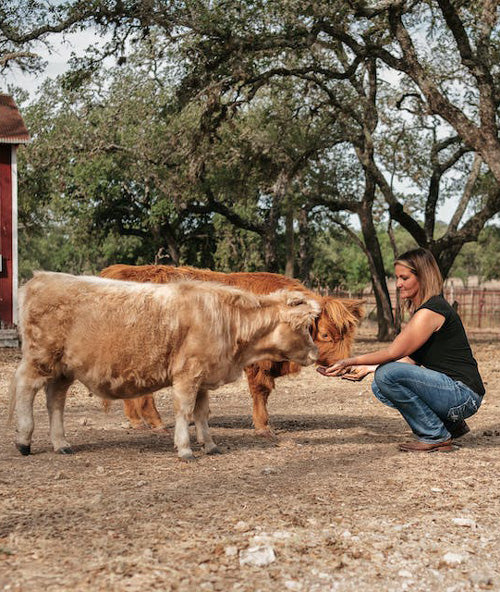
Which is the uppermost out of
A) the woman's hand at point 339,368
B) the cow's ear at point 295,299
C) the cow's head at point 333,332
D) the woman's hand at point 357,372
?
the cow's ear at point 295,299

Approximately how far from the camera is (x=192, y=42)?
55.1 ft

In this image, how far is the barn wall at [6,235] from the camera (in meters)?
21.0

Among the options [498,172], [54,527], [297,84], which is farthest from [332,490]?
[297,84]

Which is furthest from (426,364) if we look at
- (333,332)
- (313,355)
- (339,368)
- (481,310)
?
(481,310)

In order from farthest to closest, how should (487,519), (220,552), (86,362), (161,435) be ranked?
(161,435) < (86,362) < (487,519) < (220,552)

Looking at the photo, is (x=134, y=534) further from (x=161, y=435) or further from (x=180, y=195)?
(x=180, y=195)

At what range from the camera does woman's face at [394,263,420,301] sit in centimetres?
687

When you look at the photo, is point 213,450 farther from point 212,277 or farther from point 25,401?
point 212,277

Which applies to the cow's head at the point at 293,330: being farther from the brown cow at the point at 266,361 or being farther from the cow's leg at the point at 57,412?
the cow's leg at the point at 57,412

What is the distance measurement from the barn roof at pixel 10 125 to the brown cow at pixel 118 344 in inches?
597

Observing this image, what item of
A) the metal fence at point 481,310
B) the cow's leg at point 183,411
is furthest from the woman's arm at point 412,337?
the metal fence at point 481,310

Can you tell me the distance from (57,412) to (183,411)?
1.19 meters

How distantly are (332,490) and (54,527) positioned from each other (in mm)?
2019

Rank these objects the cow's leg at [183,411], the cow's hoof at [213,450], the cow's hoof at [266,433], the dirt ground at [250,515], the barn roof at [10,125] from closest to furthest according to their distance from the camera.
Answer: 1. the dirt ground at [250,515]
2. the cow's leg at [183,411]
3. the cow's hoof at [213,450]
4. the cow's hoof at [266,433]
5. the barn roof at [10,125]
